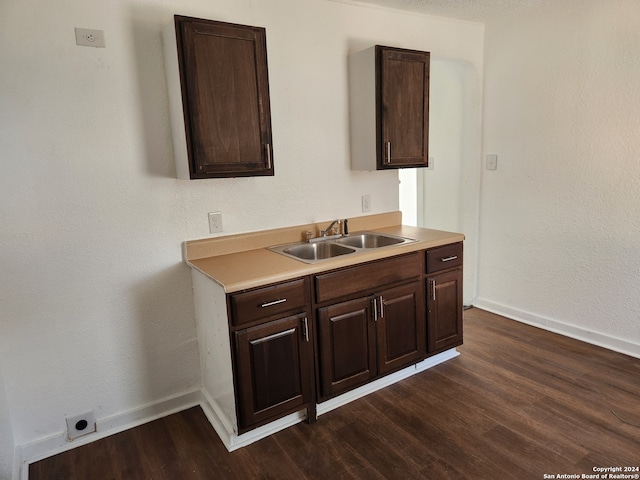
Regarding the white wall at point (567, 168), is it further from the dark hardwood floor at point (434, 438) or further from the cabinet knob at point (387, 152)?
the cabinet knob at point (387, 152)

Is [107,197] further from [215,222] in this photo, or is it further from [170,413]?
[170,413]

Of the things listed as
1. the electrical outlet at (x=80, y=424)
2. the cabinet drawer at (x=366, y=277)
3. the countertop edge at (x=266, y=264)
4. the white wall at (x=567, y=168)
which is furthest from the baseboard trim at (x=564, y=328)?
the electrical outlet at (x=80, y=424)

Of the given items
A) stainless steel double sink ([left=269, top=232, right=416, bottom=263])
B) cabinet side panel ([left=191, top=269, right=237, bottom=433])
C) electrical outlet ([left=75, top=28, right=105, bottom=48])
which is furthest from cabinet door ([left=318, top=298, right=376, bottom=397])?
electrical outlet ([left=75, top=28, right=105, bottom=48])

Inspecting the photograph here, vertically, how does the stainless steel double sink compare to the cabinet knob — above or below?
below

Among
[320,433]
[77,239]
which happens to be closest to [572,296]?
[320,433]

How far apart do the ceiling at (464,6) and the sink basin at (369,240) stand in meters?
1.50

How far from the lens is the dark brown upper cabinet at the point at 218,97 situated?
76.1 inches

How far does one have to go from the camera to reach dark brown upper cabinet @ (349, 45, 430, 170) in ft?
8.28

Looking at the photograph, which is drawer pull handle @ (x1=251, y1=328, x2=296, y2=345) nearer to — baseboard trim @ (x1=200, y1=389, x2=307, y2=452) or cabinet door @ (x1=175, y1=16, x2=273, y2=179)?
baseboard trim @ (x1=200, y1=389, x2=307, y2=452)

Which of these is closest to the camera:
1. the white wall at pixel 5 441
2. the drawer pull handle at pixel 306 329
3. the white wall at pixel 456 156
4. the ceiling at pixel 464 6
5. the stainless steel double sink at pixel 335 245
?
the white wall at pixel 5 441

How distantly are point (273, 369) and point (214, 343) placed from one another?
13.8 inches

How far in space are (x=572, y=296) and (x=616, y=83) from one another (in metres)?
1.44

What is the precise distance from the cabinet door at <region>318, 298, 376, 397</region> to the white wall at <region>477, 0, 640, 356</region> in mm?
1688

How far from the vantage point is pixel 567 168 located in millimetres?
2941
